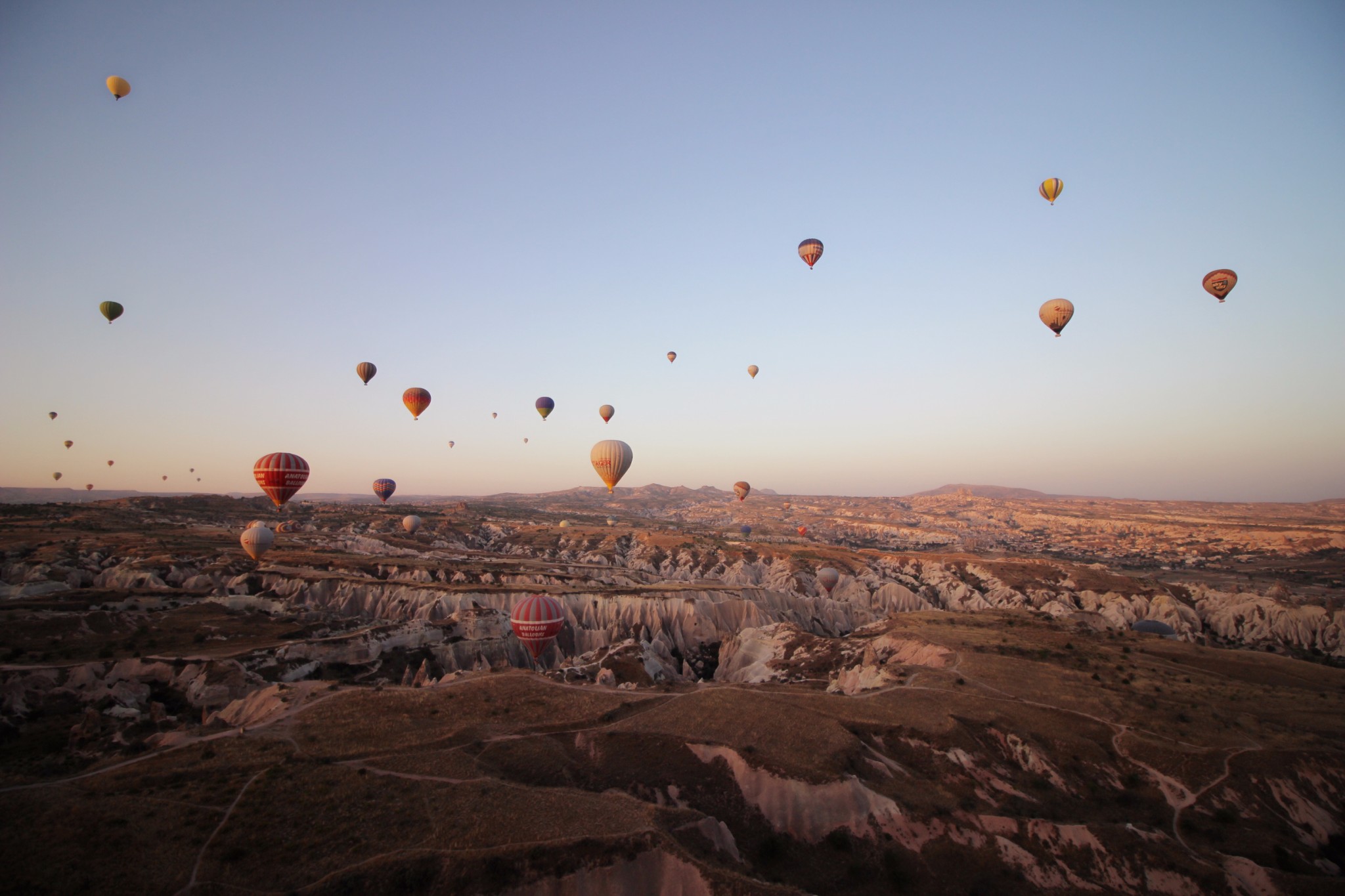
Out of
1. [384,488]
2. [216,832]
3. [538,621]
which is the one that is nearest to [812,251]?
[538,621]

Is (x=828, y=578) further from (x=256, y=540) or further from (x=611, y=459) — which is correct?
(x=256, y=540)

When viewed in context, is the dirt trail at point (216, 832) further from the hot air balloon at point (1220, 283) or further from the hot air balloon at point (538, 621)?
the hot air balloon at point (1220, 283)

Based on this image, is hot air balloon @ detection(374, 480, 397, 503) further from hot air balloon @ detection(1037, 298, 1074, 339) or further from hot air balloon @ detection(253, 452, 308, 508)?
hot air balloon @ detection(1037, 298, 1074, 339)

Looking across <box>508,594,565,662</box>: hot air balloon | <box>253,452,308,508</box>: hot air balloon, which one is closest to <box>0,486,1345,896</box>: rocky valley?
<box>508,594,565,662</box>: hot air balloon

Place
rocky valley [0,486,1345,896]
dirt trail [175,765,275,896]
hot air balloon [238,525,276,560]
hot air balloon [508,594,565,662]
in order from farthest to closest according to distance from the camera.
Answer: hot air balloon [238,525,276,560] → hot air balloon [508,594,565,662] → rocky valley [0,486,1345,896] → dirt trail [175,765,275,896]

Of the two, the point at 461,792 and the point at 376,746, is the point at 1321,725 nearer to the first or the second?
the point at 461,792
